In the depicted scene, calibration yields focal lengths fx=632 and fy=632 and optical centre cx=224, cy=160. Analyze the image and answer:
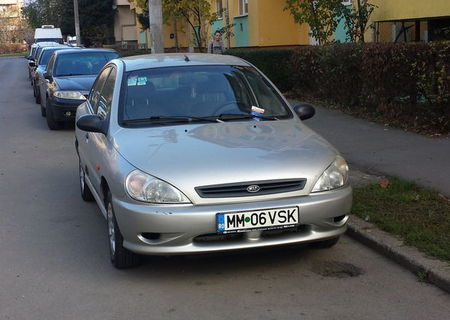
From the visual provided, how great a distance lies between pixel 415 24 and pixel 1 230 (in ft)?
39.5

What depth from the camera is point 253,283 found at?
4.59 meters

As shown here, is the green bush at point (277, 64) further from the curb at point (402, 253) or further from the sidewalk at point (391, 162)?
the curb at point (402, 253)

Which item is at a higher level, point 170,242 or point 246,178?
point 246,178

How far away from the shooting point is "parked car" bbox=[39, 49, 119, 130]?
41.3 feet

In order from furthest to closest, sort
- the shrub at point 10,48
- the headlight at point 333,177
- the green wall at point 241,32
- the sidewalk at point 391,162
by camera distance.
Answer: the shrub at point 10,48 → the green wall at point 241,32 → the sidewalk at point 391,162 → the headlight at point 333,177

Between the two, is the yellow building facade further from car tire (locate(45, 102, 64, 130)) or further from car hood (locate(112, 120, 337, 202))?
car hood (locate(112, 120, 337, 202))

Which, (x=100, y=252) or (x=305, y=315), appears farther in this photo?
(x=100, y=252)

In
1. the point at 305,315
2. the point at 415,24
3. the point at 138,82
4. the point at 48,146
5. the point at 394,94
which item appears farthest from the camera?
the point at 415,24

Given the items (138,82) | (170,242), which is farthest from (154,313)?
(138,82)

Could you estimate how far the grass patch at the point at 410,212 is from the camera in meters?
5.04

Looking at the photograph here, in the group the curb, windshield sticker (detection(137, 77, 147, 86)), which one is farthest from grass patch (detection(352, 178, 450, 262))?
windshield sticker (detection(137, 77, 147, 86))

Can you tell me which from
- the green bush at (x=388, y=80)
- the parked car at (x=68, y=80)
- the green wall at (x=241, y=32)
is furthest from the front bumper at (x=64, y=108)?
the green wall at (x=241, y=32)

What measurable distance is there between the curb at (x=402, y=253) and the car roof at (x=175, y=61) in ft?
6.41

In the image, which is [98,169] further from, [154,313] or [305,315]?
[305,315]
